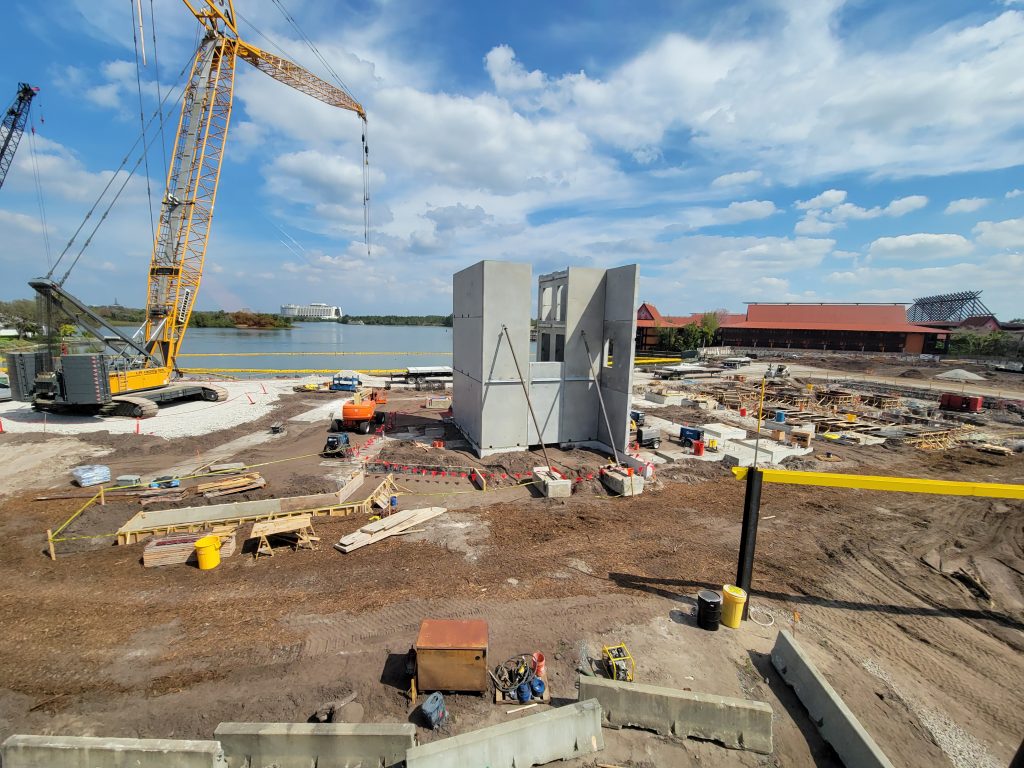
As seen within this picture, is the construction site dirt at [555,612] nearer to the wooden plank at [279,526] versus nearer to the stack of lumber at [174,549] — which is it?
the stack of lumber at [174,549]

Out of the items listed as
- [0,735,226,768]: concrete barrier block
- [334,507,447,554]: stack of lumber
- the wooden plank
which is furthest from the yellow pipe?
the wooden plank

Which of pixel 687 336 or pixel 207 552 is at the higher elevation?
pixel 687 336

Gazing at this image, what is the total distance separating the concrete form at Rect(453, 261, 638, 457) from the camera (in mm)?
16141

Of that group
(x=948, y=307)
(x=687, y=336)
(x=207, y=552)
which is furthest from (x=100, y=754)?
(x=948, y=307)

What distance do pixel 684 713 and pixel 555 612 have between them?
8.76 ft

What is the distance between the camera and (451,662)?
5926 mm

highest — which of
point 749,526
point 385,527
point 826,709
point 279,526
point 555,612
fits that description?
point 749,526

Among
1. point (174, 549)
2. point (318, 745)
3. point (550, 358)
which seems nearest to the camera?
point (318, 745)

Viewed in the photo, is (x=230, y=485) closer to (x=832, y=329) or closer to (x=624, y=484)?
(x=624, y=484)

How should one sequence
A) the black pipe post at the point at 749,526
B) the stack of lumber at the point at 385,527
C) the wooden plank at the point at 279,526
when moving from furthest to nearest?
the stack of lumber at the point at 385,527, the wooden plank at the point at 279,526, the black pipe post at the point at 749,526

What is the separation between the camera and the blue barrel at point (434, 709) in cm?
549

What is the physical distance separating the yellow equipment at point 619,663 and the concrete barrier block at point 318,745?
2.89 m

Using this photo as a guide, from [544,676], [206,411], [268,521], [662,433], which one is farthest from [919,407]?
[206,411]

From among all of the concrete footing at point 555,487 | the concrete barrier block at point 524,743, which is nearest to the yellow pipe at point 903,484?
the concrete barrier block at point 524,743
